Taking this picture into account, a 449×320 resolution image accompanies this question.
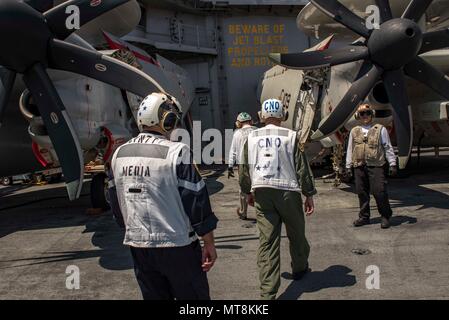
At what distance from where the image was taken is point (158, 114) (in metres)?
2.91

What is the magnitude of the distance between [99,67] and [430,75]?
6.38 meters

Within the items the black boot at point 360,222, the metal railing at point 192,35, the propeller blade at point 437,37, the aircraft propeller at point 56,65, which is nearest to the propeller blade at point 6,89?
the aircraft propeller at point 56,65

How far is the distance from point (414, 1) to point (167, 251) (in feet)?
25.2

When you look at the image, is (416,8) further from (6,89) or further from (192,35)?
(192,35)

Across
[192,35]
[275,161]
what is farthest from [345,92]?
[192,35]

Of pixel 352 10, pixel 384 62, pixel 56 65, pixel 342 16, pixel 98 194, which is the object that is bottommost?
pixel 98 194

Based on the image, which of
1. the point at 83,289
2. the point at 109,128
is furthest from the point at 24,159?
the point at 83,289

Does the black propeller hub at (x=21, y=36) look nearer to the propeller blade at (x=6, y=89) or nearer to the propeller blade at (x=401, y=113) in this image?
the propeller blade at (x=6, y=89)

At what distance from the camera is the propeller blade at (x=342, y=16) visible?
824 centimetres

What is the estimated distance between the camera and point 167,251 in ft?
8.96

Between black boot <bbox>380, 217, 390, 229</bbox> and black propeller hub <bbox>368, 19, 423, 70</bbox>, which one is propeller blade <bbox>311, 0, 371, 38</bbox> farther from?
black boot <bbox>380, 217, 390, 229</bbox>

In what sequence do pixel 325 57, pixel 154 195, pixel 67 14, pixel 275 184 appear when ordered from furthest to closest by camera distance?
1. pixel 325 57
2. pixel 67 14
3. pixel 275 184
4. pixel 154 195

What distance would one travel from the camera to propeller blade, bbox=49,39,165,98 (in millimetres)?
6613

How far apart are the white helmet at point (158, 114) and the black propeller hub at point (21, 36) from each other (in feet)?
14.0
